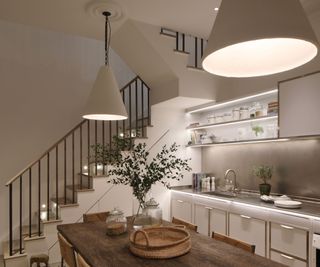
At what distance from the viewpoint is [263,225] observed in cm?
328

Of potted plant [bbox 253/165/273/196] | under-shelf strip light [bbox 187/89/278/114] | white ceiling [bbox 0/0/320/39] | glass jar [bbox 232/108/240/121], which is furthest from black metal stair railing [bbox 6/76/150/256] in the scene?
potted plant [bbox 253/165/273/196]

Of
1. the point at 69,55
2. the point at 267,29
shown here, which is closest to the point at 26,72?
the point at 69,55


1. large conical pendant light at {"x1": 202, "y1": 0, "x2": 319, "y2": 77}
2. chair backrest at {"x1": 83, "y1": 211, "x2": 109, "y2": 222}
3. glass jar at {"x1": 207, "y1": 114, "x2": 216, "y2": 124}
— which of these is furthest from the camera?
glass jar at {"x1": 207, "y1": 114, "x2": 216, "y2": 124}

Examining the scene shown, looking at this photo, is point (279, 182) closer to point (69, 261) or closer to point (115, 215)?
point (115, 215)

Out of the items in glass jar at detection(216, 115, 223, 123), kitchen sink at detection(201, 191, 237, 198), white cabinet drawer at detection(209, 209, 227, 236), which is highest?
glass jar at detection(216, 115, 223, 123)

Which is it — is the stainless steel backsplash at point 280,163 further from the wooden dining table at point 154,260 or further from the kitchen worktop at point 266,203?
the wooden dining table at point 154,260

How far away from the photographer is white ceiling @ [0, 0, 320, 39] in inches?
131

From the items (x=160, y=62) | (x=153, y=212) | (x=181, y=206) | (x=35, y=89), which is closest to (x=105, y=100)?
(x=153, y=212)

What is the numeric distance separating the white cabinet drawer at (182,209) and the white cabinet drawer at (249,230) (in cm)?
91

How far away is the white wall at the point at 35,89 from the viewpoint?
4.88m

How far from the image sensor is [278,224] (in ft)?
10.2

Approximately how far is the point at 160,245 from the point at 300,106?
2306mm

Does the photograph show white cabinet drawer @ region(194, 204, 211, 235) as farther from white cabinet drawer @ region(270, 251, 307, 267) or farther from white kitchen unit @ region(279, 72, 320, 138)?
white kitchen unit @ region(279, 72, 320, 138)

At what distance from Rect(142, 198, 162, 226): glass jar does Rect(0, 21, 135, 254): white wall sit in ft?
11.2
